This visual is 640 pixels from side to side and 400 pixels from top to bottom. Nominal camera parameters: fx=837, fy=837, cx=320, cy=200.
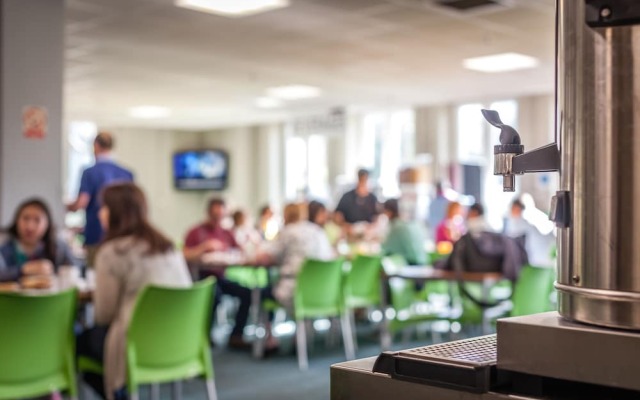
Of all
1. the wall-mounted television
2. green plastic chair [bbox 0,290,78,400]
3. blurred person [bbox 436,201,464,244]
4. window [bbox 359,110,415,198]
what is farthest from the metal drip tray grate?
the wall-mounted television

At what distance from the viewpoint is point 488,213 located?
12492 millimetres

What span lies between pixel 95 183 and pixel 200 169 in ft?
36.7

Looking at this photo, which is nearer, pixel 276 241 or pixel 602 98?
pixel 602 98

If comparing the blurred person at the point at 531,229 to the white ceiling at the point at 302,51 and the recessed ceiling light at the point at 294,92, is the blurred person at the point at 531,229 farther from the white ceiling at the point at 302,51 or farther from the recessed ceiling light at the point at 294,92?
the recessed ceiling light at the point at 294,92

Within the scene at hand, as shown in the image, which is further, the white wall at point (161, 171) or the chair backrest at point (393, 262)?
the white wall at point (161, 171)

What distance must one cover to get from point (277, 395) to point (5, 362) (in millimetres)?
2293

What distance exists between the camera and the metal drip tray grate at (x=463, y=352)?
3.05 ft

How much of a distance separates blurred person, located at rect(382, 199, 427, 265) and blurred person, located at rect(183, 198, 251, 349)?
4.74 feet

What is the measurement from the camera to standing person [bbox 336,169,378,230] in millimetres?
9805

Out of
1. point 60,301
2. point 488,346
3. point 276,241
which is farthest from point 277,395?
point 488,346

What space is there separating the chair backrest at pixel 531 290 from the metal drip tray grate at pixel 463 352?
4.56m

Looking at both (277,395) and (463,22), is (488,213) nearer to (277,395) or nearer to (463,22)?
(463,22)

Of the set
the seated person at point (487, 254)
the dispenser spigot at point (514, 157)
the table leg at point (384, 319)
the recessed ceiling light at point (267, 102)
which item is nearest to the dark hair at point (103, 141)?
the table leg at point (384, 319)

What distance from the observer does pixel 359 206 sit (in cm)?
983
